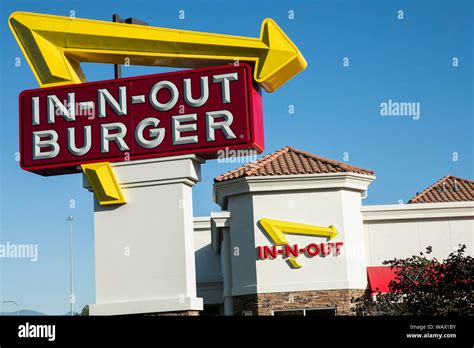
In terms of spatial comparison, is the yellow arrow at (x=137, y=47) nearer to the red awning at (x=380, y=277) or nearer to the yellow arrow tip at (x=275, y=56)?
the yellow arrow tip at (x=275, y=56)

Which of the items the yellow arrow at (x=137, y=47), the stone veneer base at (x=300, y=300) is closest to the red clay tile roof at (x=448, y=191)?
the stone veneer base at (x=300, y=300)

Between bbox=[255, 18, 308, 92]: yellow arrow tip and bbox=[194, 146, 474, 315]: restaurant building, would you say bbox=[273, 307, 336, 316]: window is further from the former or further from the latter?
bbox=[255, 18, 308, 92]: yellow arrow tip

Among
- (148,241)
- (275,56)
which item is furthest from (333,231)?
(148,241)

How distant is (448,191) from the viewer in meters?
35.8

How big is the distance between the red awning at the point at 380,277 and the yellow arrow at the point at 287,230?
2.38 m

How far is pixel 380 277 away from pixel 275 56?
49.1 ft

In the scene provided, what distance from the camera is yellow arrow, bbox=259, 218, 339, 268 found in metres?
28.9

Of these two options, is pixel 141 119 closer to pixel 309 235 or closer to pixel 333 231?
pixel 309 235

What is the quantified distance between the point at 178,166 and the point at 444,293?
28.6 feet

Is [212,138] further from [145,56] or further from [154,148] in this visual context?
[145,56]

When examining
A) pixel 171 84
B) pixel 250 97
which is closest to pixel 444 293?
pixel 250 97

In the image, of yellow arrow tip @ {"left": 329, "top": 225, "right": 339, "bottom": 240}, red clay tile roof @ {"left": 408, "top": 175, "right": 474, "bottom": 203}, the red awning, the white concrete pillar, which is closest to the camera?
the white concrete pillar

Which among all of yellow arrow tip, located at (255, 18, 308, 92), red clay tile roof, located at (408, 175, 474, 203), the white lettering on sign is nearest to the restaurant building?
red clay tile roof, located at (408, 175, 474, 203)

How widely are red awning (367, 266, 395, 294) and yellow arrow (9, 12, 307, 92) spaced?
1396 cm
